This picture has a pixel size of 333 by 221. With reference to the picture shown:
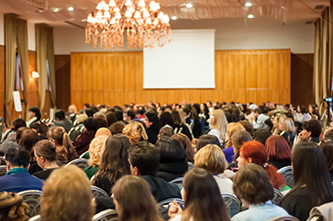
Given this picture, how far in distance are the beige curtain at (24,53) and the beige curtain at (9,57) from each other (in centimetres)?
37

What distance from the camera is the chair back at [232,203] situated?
2.57 meters

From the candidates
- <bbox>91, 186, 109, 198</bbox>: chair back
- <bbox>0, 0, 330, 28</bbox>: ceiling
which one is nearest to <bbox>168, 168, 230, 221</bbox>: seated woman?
<bbox>91, 186, 109, 198</bbox>: chair back

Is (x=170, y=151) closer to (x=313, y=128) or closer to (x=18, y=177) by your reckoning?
(x=18, y=177)

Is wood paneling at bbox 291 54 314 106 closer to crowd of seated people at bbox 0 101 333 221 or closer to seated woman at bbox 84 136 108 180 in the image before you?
crowd of seated people at bbox 0 101 333 221

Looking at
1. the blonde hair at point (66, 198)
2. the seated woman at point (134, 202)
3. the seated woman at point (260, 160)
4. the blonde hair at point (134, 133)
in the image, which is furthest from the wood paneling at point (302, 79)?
the blonde hair at point (66, 198)

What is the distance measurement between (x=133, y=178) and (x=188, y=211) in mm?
353

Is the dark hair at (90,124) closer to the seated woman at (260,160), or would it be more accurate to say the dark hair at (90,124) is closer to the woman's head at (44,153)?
the woman's head at (44,153)

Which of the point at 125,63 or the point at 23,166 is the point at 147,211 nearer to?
the point at 23,166

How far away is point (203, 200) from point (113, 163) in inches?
57.8

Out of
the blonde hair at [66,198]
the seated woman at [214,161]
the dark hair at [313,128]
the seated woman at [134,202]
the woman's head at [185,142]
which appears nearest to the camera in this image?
the blonde hair at [66,198]

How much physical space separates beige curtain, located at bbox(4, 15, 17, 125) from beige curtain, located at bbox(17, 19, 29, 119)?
373 mm

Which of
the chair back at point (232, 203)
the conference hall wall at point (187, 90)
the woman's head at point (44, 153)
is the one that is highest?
the conference hall wall at point (187, 90)

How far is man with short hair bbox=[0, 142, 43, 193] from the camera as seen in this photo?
113 inches

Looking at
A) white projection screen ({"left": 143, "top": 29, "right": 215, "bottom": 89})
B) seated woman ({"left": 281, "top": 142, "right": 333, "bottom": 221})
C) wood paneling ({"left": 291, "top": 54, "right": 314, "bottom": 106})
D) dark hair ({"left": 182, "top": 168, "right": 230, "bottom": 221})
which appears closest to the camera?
dark hair ({"left": 182, "top": 168, "right": 230, "bottom": 221})
